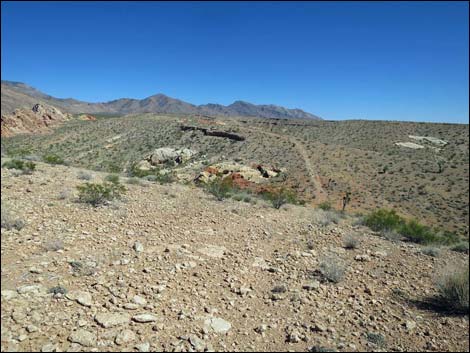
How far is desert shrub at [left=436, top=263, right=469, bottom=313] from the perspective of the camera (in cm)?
554

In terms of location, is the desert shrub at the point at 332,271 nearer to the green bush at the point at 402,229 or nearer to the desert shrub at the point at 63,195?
the green bush at the point at 402,229

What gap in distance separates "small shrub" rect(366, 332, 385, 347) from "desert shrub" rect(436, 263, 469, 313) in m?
1.84

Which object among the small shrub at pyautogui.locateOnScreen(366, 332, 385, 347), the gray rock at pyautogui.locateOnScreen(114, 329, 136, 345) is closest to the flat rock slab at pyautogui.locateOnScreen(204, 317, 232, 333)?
the gray rock at pyautogui.locateOnScreen(114, 329, 136, 345)

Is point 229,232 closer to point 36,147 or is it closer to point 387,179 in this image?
point 387,179

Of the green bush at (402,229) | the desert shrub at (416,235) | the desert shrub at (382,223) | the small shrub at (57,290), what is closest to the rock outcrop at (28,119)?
the small shrub at (57,290)

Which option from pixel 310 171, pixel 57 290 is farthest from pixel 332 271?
pixel 310 171

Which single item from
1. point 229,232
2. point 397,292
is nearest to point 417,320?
point 397,292

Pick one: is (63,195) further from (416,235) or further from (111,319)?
(416,235)

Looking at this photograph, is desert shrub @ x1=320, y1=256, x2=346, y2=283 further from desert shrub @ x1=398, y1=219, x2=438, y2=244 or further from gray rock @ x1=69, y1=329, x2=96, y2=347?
desert shrub @ x1=398, y1=219, x2=438, y2=244

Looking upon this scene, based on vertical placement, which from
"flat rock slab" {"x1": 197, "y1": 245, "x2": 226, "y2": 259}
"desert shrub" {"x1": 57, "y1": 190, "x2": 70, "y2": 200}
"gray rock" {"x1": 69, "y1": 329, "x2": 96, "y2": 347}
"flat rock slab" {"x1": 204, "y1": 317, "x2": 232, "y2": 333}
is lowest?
"gray rock" {"x1": 69, "y1": 329, "x2": 96, "y2": 347}

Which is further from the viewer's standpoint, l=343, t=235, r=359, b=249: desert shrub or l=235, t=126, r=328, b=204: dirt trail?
l=235, t=126, r=328, b=204: dirt trail

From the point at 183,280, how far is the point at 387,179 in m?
32.9

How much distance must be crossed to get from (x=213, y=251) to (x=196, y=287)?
68.8 inches

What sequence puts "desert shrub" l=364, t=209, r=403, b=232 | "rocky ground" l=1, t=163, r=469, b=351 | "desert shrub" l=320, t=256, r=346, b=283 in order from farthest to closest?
"desert shrub" l=364, t=209, r=403, b=232 → "desert shrub" l=320, t=256, r=346, b=283 → "rocky ground" l=1, t=163, r=469, b=351
